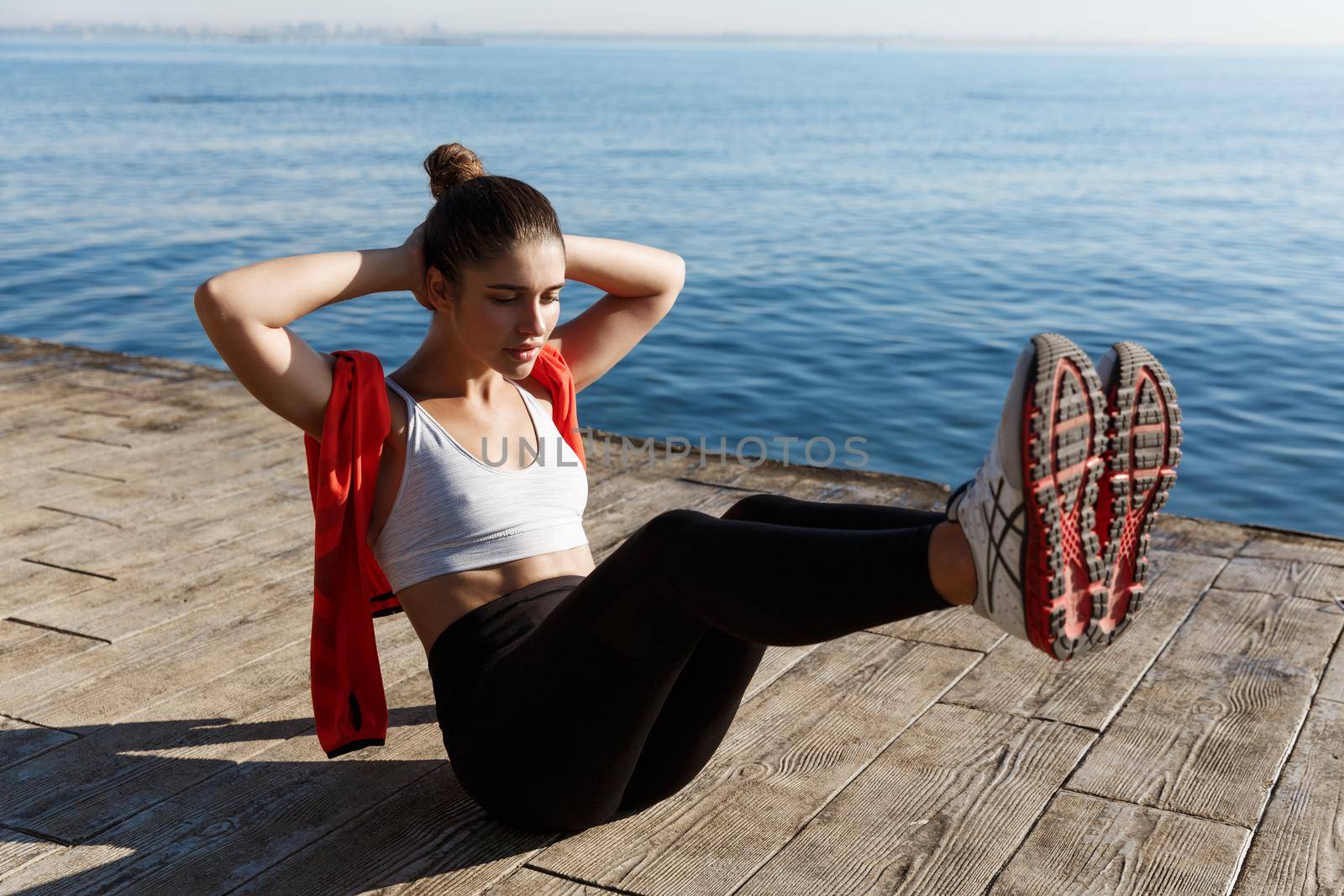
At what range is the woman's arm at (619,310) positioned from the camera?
2.47m

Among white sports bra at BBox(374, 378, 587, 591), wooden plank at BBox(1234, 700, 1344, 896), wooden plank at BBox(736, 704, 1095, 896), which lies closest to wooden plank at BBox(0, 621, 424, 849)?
white sports bra at BBox(374, 378, 587, 591)

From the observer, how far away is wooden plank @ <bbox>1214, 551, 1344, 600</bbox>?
10.1ft

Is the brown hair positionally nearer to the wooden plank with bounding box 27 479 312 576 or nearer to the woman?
the woman

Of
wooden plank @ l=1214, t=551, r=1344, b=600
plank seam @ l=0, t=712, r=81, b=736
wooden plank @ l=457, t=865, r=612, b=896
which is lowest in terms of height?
wooden plank @ l=1214, t=551, r=1344, b=600

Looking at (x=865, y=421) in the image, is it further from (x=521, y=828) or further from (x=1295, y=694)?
(x=521, y=828)

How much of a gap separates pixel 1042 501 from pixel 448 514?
1.01 meters

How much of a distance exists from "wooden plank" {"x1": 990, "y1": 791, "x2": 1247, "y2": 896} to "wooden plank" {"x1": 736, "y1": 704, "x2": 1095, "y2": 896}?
0.13ft

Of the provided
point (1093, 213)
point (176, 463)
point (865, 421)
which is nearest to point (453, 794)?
point (176, 463)

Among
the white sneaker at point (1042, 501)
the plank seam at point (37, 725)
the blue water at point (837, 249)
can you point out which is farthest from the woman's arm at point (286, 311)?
the blue water at point (837, 249)

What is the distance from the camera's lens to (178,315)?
11500 mm

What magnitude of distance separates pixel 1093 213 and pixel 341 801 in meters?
16.9

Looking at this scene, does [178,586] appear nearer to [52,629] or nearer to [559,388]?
[52,629]

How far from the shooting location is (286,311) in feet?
6.49

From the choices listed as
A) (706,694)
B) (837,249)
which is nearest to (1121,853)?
(706,694)
